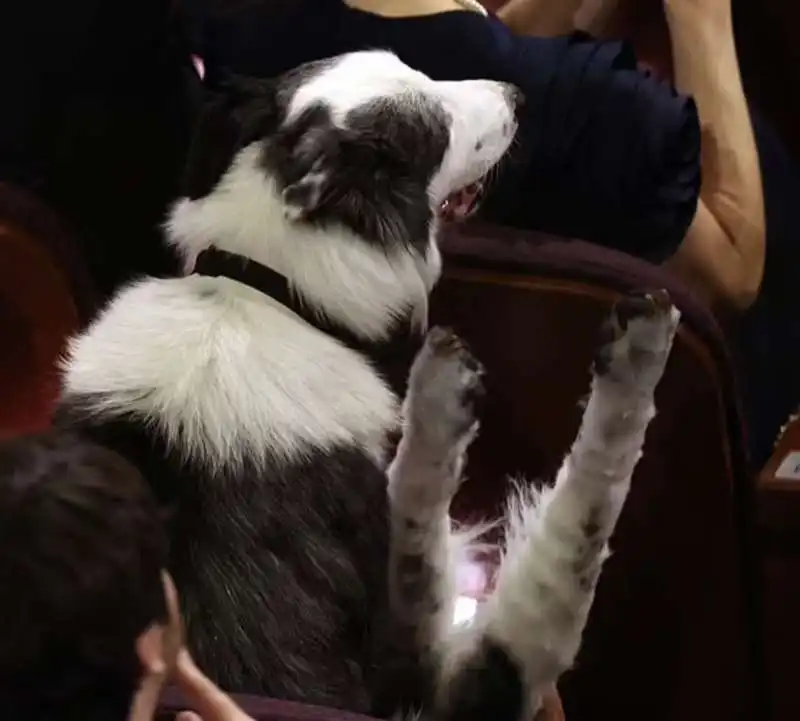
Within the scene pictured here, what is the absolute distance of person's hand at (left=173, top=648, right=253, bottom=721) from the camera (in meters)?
0.69

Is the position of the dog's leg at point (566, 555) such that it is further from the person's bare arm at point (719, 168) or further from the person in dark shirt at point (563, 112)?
the person's bare arm at point (719, 168)

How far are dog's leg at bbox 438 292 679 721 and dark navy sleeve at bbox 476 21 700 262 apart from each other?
17cm

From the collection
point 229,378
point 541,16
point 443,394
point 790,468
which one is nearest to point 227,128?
point 229,378

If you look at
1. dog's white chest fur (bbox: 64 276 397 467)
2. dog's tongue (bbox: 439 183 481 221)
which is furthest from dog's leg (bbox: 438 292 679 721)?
dog's tongue (bbox: 439 183 481 221)

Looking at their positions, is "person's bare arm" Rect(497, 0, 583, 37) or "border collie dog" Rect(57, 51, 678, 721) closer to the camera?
"border collie dog" Rect(57, 51, 678, 721)

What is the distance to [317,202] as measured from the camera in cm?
107

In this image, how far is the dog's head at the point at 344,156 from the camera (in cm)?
109

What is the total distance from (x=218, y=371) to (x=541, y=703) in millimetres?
447

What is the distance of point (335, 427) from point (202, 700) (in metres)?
0.43

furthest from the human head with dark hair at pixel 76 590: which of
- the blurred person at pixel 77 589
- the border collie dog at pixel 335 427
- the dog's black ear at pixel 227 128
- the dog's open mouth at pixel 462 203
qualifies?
the dog's open mouth at pixel 462 203

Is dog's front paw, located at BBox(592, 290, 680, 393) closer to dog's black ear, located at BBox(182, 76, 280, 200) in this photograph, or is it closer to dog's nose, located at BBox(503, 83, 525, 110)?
dog's nose, located at BBox(503, 83, 525, 110)

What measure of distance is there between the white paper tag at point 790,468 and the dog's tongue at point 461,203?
49 cm

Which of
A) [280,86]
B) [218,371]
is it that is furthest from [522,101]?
[218,371]

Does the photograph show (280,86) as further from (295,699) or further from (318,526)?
(295,699)
